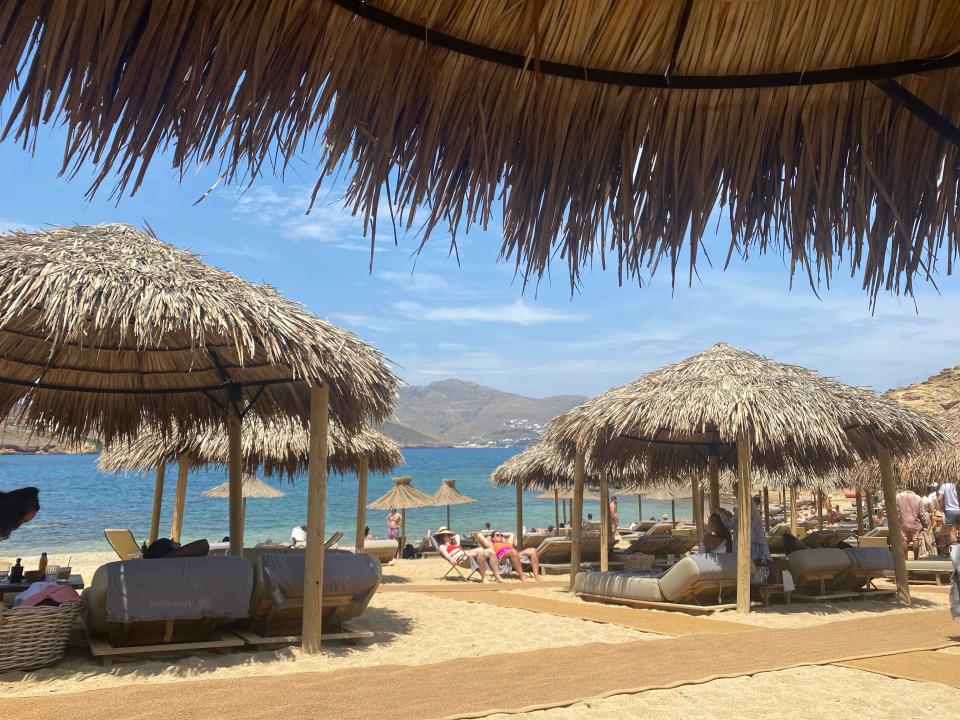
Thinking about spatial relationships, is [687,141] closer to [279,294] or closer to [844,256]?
[844,256]

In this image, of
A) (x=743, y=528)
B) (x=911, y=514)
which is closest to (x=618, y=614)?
(x=743, y=528)

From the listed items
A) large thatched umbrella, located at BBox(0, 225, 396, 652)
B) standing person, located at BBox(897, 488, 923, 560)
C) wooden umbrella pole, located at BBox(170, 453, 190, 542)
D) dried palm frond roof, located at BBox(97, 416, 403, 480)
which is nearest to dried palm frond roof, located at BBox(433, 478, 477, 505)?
dried palm frond roof, located at BBox(97, 416, 403, 480)

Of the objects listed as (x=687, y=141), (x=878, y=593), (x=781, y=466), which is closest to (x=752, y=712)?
(x=687, y=141)

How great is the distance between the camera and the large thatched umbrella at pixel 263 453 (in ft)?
39.3

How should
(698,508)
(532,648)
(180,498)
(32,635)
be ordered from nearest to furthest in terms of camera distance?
(32,635), (532,648), (180,498), (698,508)

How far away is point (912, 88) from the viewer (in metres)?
2.16

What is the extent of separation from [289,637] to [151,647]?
106 cm

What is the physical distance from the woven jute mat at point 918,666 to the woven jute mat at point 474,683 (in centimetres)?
13

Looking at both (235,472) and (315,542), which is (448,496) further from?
(315,542)

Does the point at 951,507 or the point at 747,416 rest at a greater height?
the point at 747,416

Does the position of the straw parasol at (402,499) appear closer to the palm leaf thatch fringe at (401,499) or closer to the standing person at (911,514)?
the palm leaf thatch fringe at (401,499)

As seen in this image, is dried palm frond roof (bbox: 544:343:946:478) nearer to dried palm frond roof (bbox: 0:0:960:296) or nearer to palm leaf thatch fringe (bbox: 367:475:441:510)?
dried palm frond roof (bbox: 0:0:960:296)

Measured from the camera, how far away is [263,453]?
12.0 m

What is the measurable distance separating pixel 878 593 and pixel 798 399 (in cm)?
315
